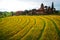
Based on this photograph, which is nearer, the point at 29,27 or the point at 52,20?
the point at 29,27

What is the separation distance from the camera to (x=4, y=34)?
42.3ft

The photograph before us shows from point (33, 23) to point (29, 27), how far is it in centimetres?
84

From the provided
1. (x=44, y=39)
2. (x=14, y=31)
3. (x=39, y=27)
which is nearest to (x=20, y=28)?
(x=14, y=31)

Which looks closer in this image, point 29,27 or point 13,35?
point 13,35

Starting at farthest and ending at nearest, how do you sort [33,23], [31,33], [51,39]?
[33,23] < [31,33] < [51,39]

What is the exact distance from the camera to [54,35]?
12641 mm

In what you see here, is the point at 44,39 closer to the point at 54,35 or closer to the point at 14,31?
the point at 54,35

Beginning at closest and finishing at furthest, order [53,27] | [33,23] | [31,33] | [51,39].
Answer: [51,39] → [31,33] → [53,27] → [33,23]

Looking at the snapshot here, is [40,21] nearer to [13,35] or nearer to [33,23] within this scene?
[33,23]

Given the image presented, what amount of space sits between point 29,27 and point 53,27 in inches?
79.9

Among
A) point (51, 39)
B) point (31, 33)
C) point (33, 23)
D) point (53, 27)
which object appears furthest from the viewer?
point (33, 23)

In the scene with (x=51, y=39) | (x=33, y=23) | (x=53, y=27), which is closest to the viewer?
(x=51, y=39)

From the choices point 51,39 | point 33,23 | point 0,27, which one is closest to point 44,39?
point 51,39

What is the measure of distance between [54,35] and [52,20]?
301cm
